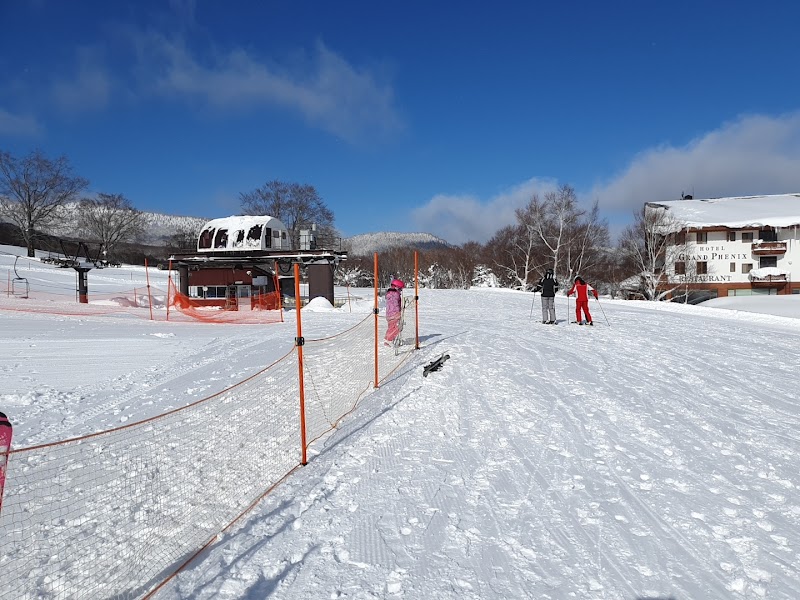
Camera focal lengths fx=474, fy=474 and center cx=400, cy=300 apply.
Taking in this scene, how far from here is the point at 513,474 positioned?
4.77 meters

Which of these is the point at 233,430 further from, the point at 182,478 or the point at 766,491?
the point at 766,491

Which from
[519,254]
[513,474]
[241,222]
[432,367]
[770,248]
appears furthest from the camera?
[519,254]

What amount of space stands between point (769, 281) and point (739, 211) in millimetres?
8860

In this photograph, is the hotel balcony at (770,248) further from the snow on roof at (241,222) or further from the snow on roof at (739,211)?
the snow on roof at (241,222)

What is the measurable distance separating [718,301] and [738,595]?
49857mm

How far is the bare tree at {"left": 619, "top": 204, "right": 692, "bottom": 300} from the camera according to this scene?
137 feet

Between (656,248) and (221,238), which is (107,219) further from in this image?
(656,248)

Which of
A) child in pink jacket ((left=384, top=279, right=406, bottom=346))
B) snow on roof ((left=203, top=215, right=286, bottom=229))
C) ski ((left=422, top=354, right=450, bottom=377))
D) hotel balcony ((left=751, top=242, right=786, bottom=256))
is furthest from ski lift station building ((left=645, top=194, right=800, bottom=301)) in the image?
ski ((left=422, top=354, right=450, bottom=377))

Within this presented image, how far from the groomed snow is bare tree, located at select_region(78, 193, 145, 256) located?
211ft

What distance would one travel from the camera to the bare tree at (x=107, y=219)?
65.6 meters

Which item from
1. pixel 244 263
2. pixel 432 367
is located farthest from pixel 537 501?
pixel 244 263

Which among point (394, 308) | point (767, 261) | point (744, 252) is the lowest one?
point (394, 308)

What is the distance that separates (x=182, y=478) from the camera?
4988 mm

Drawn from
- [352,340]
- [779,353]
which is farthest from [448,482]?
[779,353]
